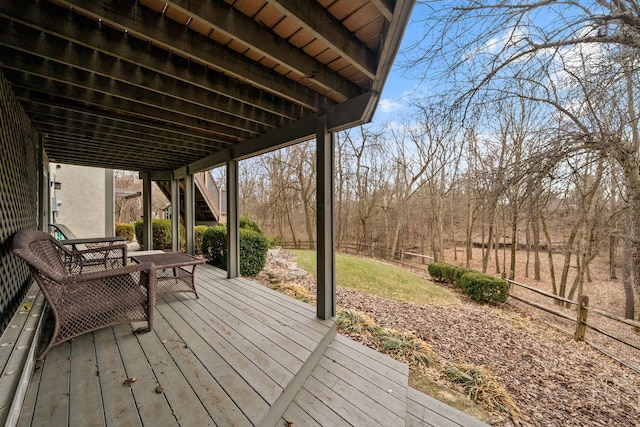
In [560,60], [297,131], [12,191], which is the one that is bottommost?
[12,191]

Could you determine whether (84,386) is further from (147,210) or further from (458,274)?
(458,274)

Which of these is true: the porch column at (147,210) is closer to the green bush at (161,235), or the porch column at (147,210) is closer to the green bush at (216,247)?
the green bush at (161,235)

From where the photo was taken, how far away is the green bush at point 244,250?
5898mm

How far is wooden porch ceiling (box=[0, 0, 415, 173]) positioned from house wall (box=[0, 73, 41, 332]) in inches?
9.9

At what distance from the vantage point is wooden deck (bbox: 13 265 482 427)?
1.55 m

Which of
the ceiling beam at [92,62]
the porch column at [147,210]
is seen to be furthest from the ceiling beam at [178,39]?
the porch column at [147,210]

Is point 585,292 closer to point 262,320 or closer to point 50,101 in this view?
point 262,320

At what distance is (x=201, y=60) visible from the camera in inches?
78.5

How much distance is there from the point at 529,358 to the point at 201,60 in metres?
5.85

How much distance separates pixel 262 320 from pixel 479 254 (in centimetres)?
1833

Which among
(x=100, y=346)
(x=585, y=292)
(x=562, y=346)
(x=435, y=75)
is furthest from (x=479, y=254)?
(x=100, y=346)

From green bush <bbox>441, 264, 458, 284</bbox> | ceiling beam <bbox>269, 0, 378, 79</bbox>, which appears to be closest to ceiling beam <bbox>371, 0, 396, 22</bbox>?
ceiling beam <bbox>269, 0, 378, 79</bbox>

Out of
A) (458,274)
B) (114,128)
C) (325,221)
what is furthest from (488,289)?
(114,128)

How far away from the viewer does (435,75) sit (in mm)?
3818
